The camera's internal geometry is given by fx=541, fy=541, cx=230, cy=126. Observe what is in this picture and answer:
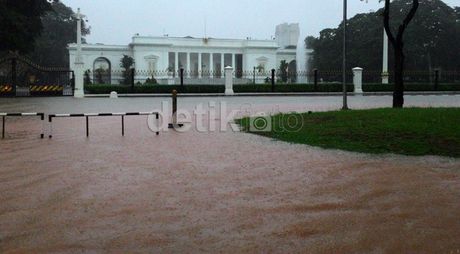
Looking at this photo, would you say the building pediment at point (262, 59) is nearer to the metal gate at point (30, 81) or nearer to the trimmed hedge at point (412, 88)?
the metal gate at point (30, 81)

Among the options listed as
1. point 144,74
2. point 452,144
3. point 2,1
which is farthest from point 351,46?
point 452,144

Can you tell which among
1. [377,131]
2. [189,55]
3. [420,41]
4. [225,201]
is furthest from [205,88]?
[189,55]

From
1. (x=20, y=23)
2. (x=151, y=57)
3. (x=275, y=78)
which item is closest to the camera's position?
(x=20, y=23)

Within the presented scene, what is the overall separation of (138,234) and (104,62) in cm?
6817

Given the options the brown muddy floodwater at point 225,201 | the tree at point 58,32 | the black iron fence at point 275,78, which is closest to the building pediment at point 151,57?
the black iron fence at point 275,78

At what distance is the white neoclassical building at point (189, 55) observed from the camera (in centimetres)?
6838

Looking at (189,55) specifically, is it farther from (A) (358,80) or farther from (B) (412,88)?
(B) (412,88)

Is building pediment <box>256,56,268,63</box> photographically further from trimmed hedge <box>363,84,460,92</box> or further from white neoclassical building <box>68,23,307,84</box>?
trimmed hedge <box>363,84,460,92</box>

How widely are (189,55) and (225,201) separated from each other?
69042mm

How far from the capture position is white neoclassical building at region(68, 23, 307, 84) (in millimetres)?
68375

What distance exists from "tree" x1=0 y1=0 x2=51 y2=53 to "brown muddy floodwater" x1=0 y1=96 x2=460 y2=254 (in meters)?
26.5

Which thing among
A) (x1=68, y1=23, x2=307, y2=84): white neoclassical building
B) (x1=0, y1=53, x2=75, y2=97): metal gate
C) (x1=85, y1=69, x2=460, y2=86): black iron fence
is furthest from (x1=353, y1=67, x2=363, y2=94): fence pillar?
(x1=68, y1=23, x2=307, y2=84): white neoclassical building

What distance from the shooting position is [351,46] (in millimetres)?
58344

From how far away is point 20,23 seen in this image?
3425cm
